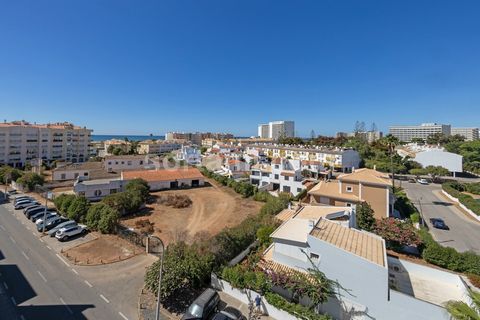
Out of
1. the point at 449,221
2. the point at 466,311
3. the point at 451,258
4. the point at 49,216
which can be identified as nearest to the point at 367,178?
the point at 451,258

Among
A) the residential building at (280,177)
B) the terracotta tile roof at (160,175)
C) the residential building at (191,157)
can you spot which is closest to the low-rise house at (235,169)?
the residential building at (280,177)

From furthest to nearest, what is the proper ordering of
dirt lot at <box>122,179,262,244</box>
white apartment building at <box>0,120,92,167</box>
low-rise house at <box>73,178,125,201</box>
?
white apartment building at <box>0,120,92,167</box>, low-rise house at <box>73,178,125,201</box>, dirt lot at <box>122,179,262,244</box>

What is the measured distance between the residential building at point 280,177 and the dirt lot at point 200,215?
7.20 meters

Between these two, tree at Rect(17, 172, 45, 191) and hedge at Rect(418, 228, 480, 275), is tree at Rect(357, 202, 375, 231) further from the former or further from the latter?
tree at Rect(17, 172, 45, 191)

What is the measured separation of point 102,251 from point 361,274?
20.0m

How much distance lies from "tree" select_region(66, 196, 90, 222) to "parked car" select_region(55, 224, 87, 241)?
10.8ft

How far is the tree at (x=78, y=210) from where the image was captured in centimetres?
2656

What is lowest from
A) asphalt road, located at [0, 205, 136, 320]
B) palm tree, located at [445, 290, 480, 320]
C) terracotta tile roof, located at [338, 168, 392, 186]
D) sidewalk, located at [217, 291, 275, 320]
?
sidewalk, located at [217, 291, 275, 320]

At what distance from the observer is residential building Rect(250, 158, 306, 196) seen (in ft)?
147

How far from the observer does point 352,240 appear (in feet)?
48.9

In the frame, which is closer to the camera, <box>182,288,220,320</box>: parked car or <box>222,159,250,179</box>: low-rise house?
<box>182,288,220,320</box>: parked car

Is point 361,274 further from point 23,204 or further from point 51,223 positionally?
point 23,204

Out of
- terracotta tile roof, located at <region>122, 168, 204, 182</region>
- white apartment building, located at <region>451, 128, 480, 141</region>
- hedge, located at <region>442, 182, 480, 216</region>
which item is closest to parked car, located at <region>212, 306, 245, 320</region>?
terracotta tile roof, located at <region>122, 168, 204, 182</region>

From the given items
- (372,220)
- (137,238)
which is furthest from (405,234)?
(137,238)
